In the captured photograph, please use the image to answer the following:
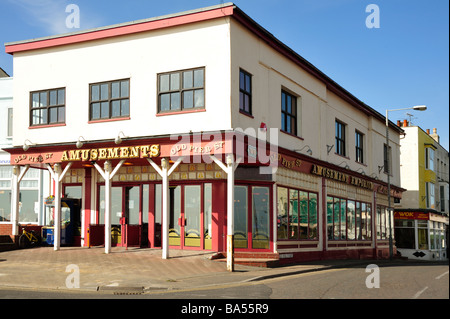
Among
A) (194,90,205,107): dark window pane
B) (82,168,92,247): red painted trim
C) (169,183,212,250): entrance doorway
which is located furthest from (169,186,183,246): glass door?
(82,168,92,247): red painted trim

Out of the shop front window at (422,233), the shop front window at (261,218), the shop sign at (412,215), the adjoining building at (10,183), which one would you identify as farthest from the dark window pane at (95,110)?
the shop front window at (422,233)

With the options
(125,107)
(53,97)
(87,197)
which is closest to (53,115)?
(53,97)

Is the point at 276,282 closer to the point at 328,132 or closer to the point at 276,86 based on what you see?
the point at 276,86

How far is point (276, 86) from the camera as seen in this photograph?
2202 centimetres

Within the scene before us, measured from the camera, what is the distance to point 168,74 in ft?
65.1

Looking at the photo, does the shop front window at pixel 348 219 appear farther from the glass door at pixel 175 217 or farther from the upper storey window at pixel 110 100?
the upper storey window at pixel 110 100

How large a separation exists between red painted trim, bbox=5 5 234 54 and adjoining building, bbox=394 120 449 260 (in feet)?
106

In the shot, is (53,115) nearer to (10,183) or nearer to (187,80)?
(187,80)

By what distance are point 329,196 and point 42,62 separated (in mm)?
15080

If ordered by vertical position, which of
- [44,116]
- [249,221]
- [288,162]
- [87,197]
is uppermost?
[44,116]

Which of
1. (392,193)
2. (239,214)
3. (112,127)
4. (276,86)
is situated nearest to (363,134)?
(392,193)

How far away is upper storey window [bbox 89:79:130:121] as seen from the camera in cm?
2072

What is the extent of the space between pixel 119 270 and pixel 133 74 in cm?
785

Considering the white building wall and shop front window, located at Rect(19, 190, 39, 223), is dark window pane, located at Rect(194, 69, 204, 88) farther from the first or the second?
shop front window, located at Rect(19, 190, 39, 223)
